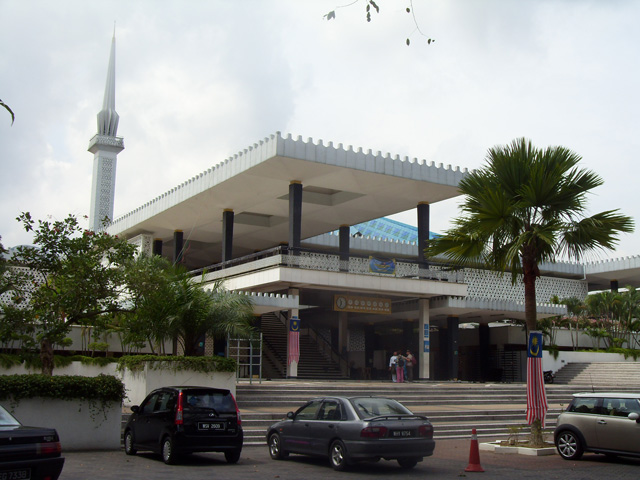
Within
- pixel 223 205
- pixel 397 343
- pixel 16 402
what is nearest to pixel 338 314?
pixel 397 343

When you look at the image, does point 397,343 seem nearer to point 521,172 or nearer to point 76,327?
point 76,327

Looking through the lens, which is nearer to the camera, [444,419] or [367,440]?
[367,440]

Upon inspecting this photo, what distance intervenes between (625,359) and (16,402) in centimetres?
3239

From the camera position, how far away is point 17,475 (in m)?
7.89

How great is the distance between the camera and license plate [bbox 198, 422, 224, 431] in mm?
11977

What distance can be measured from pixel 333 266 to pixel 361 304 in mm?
2621

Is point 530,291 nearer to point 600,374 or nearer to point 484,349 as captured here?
point 600,374

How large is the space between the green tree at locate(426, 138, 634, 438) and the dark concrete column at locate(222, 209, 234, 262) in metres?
19.0

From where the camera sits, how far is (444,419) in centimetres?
1909

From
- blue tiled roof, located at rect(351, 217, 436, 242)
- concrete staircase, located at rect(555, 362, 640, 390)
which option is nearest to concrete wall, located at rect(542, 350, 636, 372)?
concrete staircase, located at rect(555, 362, 640, 390)

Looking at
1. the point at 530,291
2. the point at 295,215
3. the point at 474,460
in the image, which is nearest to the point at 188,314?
the point at 530,291

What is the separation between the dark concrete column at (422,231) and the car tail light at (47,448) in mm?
24212

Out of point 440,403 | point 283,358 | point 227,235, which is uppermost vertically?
point 227,235

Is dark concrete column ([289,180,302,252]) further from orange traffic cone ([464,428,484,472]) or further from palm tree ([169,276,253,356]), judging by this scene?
orange traffic cone ([464,428,484,472])
